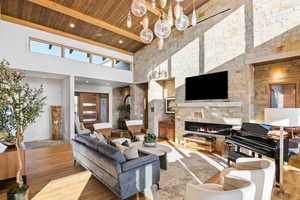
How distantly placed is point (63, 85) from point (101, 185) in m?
5.22

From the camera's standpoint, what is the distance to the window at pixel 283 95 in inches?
189

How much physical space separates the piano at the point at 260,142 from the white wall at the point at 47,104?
22.8 feet

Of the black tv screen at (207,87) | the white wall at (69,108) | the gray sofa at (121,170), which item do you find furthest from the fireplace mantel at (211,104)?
the white wall at (69,108)

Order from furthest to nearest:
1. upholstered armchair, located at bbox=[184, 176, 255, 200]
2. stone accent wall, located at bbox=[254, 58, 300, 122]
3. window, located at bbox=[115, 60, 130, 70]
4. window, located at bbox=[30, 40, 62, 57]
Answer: window, located at bbox=[115, 60, 130, 70], window, located at bbox=[30, 40, 62, 57], stone accent wall, located at bbox=[254, 58, 300, 122], upholstered armchair, located at bbox=[184, 176, 255, 200]

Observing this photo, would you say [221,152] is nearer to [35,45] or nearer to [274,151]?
[274,151]

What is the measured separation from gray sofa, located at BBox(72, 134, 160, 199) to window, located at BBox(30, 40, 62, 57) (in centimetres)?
426

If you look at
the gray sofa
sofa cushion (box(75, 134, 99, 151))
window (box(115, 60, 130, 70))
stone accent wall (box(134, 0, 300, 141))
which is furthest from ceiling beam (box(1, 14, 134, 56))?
the gray sofa

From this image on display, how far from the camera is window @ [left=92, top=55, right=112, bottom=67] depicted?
636 cm

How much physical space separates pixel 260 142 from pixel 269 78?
11.5 ft

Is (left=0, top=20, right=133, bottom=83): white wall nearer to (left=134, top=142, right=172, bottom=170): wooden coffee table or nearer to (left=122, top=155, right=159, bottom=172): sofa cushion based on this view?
(left=134, top=142, right=172, bottom=170): wooden coffee table

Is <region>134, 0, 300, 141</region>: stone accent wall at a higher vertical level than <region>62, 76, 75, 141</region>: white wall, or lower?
higher

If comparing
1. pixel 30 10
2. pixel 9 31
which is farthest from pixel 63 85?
pixel 30 10

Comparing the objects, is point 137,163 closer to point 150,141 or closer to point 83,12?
point 150,141

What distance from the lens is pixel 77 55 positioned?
5867mm
